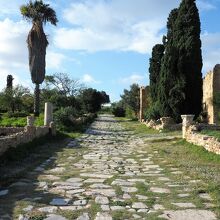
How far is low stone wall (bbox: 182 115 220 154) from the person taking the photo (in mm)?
12570

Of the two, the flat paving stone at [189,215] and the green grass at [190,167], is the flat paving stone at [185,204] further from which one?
the flat paving stone at [189,215]

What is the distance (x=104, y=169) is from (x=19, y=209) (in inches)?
170

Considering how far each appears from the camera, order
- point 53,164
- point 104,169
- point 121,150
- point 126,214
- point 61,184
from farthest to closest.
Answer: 1. point 121,150
2. point 53,164
3. point 104,169
4. point 61,184
5. point 126,214

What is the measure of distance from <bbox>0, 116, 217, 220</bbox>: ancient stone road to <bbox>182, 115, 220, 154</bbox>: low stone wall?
88.6 inches

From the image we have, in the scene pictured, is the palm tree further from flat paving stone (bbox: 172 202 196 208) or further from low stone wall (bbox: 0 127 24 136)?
flat paving stone (bbox: 172 202 196 208)

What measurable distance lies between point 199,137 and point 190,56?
1021 centimetres

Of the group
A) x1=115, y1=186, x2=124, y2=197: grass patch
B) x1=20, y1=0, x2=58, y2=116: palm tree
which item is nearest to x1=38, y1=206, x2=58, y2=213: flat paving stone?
x1=115, y1=186, x2=124, y2=197: grass patch

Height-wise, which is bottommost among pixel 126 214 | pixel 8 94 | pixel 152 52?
pixel 126 214

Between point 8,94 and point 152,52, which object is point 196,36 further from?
point 8,94

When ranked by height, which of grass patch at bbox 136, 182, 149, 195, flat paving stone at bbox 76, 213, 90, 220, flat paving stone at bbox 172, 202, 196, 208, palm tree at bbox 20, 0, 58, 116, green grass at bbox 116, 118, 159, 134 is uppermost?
palm tree at bbox 20, 0, 58, 116

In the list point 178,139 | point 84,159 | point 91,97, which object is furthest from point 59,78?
point 84,159

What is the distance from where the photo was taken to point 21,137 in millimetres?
14078

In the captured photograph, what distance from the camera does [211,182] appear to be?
8227mm

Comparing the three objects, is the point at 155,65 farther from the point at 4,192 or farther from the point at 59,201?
the point at 59,201
